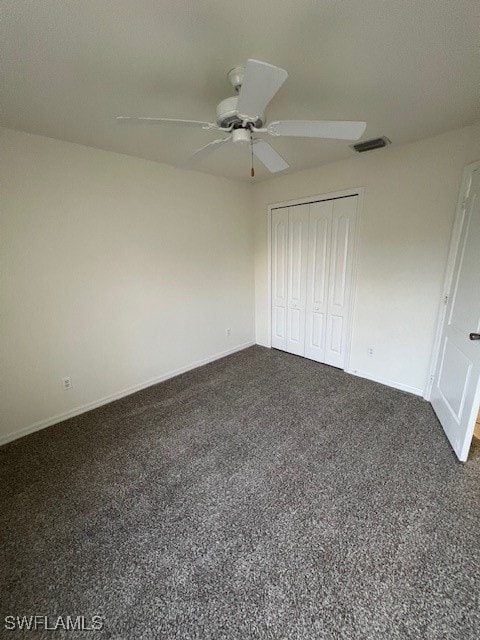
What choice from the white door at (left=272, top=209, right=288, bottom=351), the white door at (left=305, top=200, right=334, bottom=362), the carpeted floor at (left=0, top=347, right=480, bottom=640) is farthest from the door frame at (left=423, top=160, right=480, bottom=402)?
the white door at (left=272, top=209, right=288, bottom=351)

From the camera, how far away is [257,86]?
1.05 meters

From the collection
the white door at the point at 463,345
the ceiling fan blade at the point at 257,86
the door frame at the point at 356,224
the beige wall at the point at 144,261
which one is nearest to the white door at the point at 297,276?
the door frame at the point at 356,224

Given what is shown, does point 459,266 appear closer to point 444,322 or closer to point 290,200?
point 444,322

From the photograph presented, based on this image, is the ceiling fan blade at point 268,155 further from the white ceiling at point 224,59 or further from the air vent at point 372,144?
the air vent at point 372,144

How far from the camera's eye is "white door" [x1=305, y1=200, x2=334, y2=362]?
317 cm

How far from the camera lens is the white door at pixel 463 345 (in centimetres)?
181

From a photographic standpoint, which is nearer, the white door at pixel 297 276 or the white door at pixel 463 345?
the white door at pixel 463 345

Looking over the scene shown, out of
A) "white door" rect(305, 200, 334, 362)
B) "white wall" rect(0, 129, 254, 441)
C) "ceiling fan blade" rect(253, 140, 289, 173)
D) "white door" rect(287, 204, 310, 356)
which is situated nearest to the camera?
"ceiling fan blade" rect(253, 140, 289, 173)

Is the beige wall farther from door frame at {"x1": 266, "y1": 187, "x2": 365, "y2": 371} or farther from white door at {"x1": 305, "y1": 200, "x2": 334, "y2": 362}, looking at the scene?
white door at {"x1": 305, "y1": 200, "x2": 334, "y2": 362}

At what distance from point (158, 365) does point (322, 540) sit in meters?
2.35

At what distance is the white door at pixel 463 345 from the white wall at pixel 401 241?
0.22 m

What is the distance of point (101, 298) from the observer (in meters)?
2.61

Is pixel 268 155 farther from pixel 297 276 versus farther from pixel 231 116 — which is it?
pixel 297 276

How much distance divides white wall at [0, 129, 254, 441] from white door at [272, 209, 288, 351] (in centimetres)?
59
